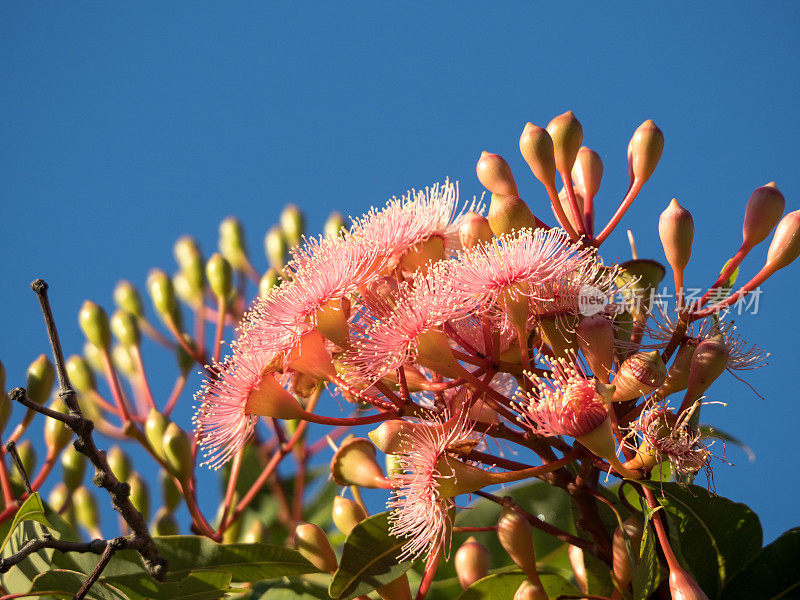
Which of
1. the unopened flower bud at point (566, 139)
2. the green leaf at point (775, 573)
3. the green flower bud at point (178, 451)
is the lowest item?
the green leaf at point (775, 573)

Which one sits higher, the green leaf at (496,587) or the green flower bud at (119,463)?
the green flower bud at (119,463)

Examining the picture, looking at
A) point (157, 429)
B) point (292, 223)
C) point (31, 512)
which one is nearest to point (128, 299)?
point (292, 223)

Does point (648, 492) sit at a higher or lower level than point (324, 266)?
lower

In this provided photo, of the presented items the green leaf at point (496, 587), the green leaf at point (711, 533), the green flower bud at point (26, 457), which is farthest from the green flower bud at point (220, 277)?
the green leaf at point (711, 533)

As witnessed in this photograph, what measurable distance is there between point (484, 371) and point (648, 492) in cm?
14

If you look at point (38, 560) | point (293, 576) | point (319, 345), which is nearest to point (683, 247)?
point (319, 345)

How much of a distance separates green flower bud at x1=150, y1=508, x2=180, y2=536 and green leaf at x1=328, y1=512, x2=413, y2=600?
409mm

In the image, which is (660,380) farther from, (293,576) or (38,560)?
(38,560)

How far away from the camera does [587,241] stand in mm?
699

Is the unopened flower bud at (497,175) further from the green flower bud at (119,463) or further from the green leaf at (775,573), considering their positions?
the green flower bud at (119,463)

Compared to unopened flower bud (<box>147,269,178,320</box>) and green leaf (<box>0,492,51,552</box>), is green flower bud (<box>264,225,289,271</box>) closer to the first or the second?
unopened flower bud (<box>147,269,178,320</box>)

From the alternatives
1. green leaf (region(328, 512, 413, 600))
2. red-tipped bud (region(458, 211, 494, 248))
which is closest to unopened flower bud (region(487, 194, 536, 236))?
red-tipped bud (region(458, 211, 494, 248))

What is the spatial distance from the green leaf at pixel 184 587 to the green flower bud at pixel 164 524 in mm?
283

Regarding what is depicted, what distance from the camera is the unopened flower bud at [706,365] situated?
586mm
